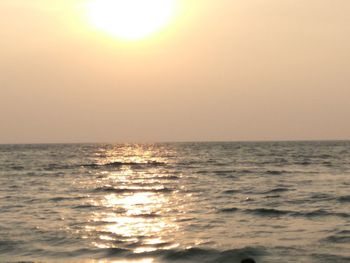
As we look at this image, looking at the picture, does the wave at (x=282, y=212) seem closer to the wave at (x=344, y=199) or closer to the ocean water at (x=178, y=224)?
the ocean water at (x=178, y=224)

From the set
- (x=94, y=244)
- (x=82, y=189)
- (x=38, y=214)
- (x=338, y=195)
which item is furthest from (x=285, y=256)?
(x=82, y=189)

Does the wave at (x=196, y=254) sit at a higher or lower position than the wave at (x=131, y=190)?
lower

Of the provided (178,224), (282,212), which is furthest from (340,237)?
(178,224)

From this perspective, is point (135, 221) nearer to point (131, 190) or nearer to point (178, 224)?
point (178, 224)

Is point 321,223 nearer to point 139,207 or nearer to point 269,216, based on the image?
point 269,216

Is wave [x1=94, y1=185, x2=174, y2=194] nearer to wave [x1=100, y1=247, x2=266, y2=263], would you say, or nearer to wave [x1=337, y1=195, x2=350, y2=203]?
wave [x1=337, y1=195, x2=350, y2=203]

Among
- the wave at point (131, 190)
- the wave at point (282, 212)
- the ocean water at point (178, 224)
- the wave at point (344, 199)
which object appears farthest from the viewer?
the wave at point (131, 190)

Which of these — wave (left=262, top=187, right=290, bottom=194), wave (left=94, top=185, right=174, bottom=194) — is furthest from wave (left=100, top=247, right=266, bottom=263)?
wave (left=94, top=185, right=174, bottom=194)

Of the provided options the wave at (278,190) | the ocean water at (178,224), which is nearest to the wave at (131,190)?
the ocean water at (178,224)

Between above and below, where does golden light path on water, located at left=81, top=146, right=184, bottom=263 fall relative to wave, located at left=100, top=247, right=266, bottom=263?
above

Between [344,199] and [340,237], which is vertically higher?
[344,199]

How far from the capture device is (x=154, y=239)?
789 inches

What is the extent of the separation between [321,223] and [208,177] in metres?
27.2

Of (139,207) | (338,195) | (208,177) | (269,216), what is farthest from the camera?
(208,177)
